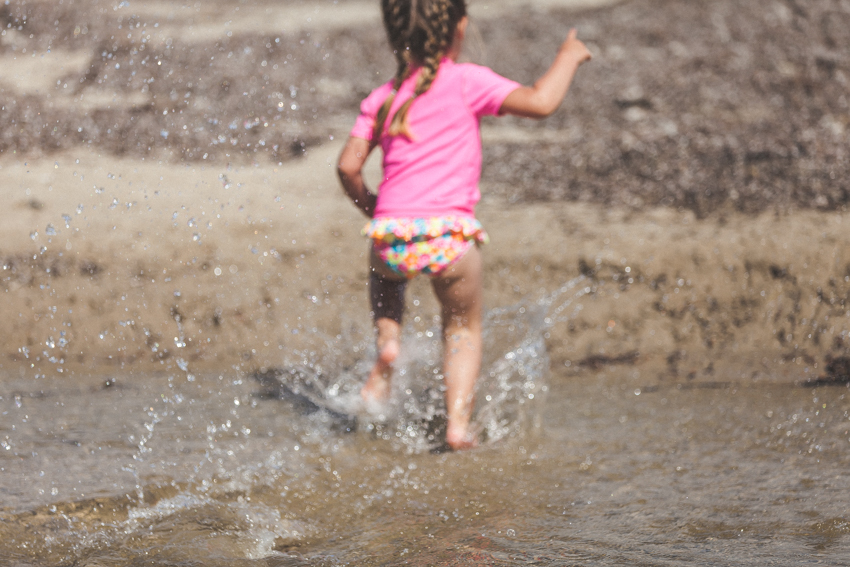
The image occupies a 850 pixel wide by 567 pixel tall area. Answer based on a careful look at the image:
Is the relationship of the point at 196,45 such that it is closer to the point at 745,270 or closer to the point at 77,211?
the point at 77,211

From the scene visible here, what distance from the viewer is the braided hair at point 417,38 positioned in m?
2.53

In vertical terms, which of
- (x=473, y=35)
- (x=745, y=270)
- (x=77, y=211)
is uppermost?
(x=473, y=35)

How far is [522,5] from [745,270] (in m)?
6.73

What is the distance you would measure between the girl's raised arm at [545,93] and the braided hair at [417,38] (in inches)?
10.7

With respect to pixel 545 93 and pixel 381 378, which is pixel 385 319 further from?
pixel 545 93

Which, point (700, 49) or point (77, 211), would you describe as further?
point (700, 49)

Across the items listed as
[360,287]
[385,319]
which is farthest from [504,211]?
[385,319]

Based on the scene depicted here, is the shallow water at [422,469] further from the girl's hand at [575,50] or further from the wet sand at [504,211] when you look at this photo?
the girl's hand at [575,50]

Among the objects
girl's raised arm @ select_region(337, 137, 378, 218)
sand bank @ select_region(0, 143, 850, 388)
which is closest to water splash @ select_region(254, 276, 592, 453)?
sand bank @ select_region(0, 143, 850, 388)

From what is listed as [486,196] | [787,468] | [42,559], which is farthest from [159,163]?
[787,468]

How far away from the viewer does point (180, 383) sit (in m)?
3.56

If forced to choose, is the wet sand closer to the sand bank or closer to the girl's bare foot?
the sand bank

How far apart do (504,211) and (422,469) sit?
2.39 metres

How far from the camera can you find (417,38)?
2.56 meters
